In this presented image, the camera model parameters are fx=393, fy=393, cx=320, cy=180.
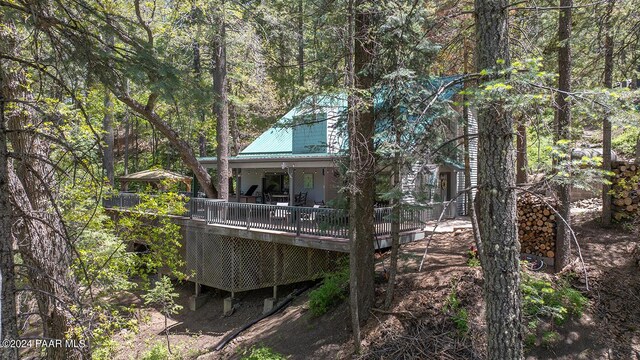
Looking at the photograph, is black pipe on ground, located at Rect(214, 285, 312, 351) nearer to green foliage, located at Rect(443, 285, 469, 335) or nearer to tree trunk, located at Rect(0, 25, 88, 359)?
tree trunk, located at Rect(0, 25, 88, 359)

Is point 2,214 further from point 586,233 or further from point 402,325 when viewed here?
point 586,233

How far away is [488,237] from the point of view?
4.67m

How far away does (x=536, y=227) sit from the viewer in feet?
27.9

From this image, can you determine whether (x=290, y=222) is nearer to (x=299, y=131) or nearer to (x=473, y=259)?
(x=473, y=259)

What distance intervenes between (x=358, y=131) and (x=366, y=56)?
1558 millimetres

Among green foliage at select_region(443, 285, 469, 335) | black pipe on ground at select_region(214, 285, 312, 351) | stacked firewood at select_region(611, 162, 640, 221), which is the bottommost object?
black pipe on ground at select_region(214, 285, 312, 351)

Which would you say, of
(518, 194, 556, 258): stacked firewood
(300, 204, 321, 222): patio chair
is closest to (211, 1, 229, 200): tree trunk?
(300, 204, 321, 222): patio chair

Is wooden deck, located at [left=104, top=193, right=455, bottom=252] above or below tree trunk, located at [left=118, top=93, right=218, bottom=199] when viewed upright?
below

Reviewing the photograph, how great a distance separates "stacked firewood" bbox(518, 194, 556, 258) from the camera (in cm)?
829

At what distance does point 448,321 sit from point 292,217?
5.52 m

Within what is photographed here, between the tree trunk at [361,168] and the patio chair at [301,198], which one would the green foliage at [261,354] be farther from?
the patio chair at [301,198]

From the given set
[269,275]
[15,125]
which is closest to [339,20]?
[15,125]

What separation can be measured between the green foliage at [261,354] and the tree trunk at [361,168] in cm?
184

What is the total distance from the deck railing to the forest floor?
0.94 metres
